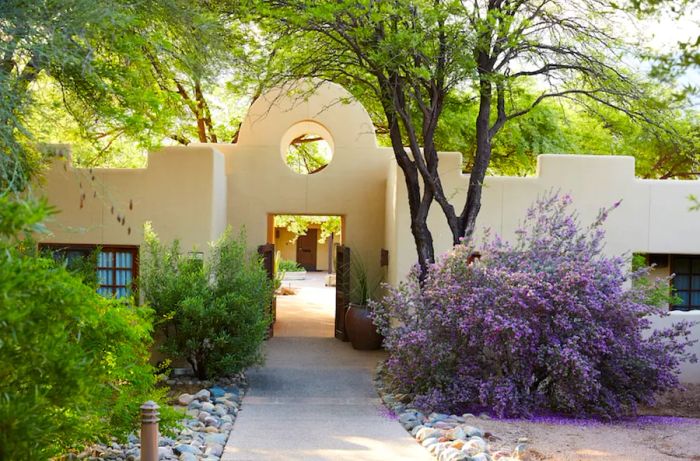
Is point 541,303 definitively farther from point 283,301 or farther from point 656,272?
point 283,301

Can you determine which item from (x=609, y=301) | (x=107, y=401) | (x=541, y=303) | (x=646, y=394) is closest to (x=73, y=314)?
(x=107, y=401)

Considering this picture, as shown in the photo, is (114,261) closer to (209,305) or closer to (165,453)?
(209,305)

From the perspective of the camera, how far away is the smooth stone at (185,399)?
10234 millimetres

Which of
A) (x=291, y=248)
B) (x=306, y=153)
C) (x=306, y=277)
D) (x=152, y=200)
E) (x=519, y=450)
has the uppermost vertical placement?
(x=306, y=153)

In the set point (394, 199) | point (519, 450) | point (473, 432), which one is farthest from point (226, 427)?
point (394, 199)

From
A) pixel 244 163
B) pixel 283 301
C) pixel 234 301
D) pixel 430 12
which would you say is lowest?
pixel 283 301

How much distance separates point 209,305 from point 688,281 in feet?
31.6

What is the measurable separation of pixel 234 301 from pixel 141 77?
326 cm

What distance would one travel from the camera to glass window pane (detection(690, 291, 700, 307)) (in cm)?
1565

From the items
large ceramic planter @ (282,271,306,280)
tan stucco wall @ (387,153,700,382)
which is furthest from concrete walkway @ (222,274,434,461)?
large ceramic planter @ (282,271,306,280)

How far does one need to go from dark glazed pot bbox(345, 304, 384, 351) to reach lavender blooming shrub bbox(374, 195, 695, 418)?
13.9 feet

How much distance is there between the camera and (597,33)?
12.1 m

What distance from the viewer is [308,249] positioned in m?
42.5

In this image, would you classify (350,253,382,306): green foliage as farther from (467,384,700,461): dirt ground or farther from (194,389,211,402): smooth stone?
(467,384,700,461): dirt ground
